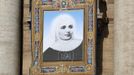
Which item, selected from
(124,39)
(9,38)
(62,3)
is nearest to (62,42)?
(62,3)

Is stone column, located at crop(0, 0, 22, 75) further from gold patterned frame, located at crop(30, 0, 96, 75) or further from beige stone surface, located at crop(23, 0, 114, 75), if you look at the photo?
gold patterned frame, located at crop(30, 0, 96, 75)

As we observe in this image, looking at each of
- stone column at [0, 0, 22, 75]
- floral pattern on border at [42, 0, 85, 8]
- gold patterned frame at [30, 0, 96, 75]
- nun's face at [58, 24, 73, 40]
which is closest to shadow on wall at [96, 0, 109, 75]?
gold patterned frame at [30, 0, 96, 75]

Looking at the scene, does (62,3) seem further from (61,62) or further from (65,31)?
(61,62)

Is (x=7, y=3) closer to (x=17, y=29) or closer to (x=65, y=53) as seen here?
(x=17, y=29)

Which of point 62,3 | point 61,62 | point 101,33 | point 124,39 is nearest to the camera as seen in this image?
point 124,39

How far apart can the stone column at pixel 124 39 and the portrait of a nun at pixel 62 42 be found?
98 centimetres

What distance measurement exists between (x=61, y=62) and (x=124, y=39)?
1739mm

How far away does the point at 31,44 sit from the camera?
53.4 ft

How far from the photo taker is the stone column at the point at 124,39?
15352 mm

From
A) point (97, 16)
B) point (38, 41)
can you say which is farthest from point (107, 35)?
point (38, 41)

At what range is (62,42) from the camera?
16.1m

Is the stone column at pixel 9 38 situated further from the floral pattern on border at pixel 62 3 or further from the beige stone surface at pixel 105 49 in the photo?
the floral pattern on border at pixel 62 3

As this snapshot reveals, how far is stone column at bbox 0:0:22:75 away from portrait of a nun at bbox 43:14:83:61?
2.83ft

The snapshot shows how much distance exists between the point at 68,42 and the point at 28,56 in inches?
52.5
